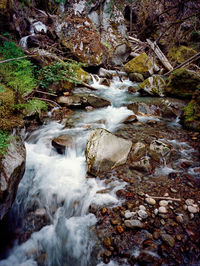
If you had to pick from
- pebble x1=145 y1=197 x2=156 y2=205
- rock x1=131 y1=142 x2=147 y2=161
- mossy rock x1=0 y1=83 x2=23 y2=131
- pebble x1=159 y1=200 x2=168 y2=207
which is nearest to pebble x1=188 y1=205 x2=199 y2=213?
pebble x1=159 y1=200 x2=168 y2=207

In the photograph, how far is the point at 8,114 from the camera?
2.74 m

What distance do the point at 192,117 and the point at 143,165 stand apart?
10.1 ft

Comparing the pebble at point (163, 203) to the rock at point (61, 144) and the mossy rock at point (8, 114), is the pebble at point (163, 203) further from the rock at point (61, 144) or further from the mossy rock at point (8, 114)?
the mossy rock at point (8, 114)

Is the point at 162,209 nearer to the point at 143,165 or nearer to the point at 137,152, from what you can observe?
the point at 143,165

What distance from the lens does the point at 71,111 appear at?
18.6 feet

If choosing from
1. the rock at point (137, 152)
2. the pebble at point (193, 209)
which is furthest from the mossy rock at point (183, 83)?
the pebble at point (193, 209)

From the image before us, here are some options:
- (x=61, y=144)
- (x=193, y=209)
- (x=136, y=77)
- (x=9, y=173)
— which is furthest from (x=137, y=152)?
(x=136, y=77)

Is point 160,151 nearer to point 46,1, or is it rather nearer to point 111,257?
point 111,257

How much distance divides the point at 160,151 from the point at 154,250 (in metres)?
2.07

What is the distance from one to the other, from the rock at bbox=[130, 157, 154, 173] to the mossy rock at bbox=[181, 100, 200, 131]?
8.53ft

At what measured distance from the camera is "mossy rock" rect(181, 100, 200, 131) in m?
4.81

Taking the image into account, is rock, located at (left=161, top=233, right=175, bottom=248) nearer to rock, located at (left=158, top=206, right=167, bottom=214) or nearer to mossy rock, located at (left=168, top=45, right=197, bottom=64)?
rock, located at (left=158, top=206, right=167, bottom=214)

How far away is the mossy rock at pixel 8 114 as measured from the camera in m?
2.51

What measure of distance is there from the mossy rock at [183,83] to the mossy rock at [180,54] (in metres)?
6.18
